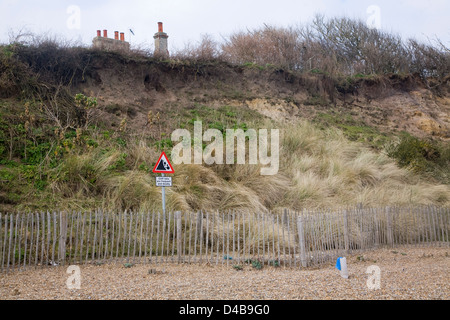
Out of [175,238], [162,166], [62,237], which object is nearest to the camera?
[62,237]

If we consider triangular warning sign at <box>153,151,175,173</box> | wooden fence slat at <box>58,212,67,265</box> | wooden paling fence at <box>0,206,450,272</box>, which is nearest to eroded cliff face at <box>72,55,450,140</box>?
triangular warning sign at <box>153,151,175,173</box>

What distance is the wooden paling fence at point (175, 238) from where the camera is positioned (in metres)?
7.73

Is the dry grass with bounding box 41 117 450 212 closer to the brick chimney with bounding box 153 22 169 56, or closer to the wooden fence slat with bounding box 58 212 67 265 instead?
the wooden fence slat with bounding box 58 212 67 265

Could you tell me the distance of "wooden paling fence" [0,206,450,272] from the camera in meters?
7.73

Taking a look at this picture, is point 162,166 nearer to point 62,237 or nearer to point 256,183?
point 62,237

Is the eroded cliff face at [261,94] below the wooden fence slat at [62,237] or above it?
above

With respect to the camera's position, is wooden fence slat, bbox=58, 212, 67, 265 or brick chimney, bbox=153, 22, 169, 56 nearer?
wooden fence slat, bbox=58, 212, 67, 265

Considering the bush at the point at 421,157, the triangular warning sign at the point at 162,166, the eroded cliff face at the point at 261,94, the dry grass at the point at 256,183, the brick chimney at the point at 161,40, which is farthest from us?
the brick chimney at the point at 161,40

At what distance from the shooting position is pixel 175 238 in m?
9.04

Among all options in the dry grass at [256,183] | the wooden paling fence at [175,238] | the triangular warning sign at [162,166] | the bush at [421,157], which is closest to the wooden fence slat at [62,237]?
the wooden paling fence at [175,238]

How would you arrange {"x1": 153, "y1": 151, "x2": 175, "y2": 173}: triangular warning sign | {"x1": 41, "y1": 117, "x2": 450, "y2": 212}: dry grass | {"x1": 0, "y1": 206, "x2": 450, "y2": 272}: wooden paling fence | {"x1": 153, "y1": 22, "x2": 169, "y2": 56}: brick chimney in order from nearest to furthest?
1. {"x1": 0, "y1": 206, "x2": 450, "y2": 272}: wooden paling fence
2. {"x1": 153, "y1": 151, "x2": 175, "y2": 173}: triangular warning sign
3. {"x1": 41, "y1": 117, "x2": 450, "y2": 212}: dry grass
4. {"x1": 153, "y1": 22, "x2": 169, "y2": 56}: brick chimney

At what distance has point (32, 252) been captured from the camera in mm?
7812

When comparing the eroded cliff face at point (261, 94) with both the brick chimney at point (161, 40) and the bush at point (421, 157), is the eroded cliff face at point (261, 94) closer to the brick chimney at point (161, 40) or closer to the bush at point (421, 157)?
the brick chimney at point (161, 40)

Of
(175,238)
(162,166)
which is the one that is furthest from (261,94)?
(175,238)
